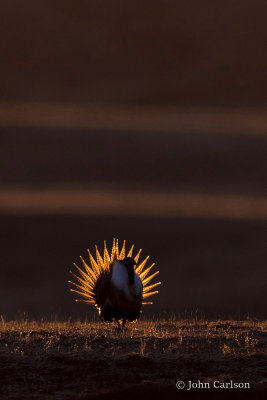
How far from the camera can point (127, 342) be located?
35.4 ft

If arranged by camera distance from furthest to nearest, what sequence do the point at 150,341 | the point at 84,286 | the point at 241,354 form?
the point at 84,286
the point at 150,341
the point at 241,354

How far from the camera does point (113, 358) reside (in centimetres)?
971

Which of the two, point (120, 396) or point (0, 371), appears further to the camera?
point (0, 371)

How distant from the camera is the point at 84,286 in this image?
44.2 ft

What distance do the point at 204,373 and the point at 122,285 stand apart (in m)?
3.70

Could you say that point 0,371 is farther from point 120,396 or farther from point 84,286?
point 84,286

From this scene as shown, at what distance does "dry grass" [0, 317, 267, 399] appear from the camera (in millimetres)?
8766

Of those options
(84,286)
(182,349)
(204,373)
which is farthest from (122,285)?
(204,373)

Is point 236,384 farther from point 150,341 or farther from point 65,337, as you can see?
point 65,337

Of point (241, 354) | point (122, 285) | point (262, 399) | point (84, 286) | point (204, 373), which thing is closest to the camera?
point (262, 399)

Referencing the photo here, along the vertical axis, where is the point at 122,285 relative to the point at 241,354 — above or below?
above

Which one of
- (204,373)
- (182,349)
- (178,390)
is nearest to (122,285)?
(182,349)

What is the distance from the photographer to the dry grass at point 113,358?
8766mm

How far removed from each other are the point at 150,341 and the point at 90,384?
241 centimetres
